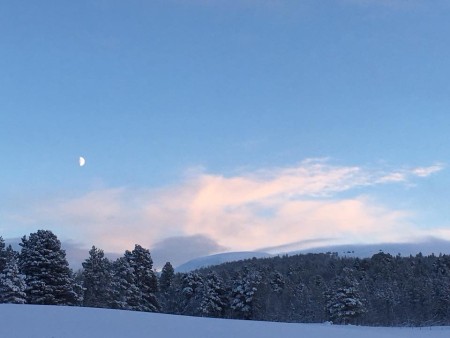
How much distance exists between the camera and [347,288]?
61781mm

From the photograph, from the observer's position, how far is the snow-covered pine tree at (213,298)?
6056 centimetres

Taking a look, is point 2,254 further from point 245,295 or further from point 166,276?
point 166,276

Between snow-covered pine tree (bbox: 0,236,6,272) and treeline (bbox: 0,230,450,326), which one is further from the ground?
snow-covered pine tree (bbox: 0,236,6,272)

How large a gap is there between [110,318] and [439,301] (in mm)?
61032

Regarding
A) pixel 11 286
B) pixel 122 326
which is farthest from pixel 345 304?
pixel 122 326

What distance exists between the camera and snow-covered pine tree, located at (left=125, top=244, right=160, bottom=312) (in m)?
53.4

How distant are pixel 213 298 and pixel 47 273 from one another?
24454 millimetres

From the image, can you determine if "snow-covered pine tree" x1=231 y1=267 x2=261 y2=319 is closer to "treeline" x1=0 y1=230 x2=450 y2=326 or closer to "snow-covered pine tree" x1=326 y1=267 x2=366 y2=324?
"treeline" x1=0 y1=230 x2=450 y2=326

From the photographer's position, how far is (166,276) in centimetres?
7600

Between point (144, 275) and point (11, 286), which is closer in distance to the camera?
point (11, 286)

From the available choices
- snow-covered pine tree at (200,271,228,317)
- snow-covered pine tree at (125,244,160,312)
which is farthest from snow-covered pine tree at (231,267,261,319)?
snow-covered pine tree at (125,244,160,312)

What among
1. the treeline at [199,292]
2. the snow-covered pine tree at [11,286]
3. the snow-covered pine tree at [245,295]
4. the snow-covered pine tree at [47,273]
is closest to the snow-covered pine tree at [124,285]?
the treeline at [199,292]

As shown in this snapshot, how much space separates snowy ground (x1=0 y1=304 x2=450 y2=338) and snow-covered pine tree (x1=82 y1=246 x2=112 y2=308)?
32.9m

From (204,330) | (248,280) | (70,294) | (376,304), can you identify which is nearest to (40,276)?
(70,294)
